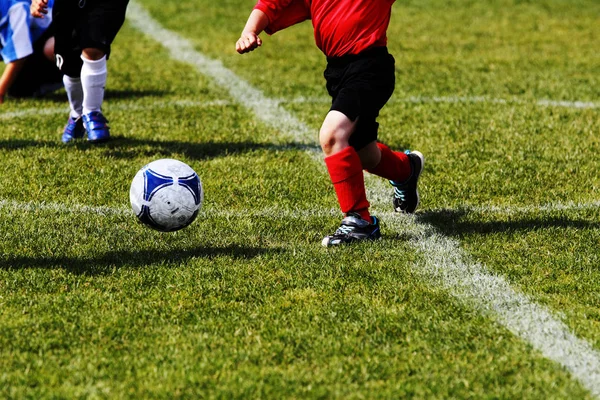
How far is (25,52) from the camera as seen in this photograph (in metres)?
6.73

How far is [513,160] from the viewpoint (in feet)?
18.2

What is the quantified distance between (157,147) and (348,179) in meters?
1.99

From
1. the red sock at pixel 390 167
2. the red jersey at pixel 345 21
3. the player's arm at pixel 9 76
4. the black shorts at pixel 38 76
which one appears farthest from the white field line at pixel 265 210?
the black shorts at pixel 38 76

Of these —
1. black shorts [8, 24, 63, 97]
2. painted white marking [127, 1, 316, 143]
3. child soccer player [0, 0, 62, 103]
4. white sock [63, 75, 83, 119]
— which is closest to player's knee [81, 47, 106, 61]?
white sock [63, 75, 83, 119]

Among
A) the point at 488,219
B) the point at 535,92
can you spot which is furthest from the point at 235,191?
the point at 535,92

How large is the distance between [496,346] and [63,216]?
2296mm

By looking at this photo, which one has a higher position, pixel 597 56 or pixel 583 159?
pixel 583 159

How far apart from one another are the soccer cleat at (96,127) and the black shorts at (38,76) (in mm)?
1595

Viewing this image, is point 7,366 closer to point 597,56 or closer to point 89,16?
point 89,16

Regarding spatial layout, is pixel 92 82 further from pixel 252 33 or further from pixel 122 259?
pixel 122 259

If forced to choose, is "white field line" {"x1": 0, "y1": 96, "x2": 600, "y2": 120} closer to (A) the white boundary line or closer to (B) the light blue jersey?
(B) the light blue jersey

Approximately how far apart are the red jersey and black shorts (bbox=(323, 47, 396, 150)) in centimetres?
5

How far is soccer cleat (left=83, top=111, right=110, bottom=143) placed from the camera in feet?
19.2

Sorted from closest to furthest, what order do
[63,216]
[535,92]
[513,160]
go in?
[63,216] → [513,160] → [535,92]
